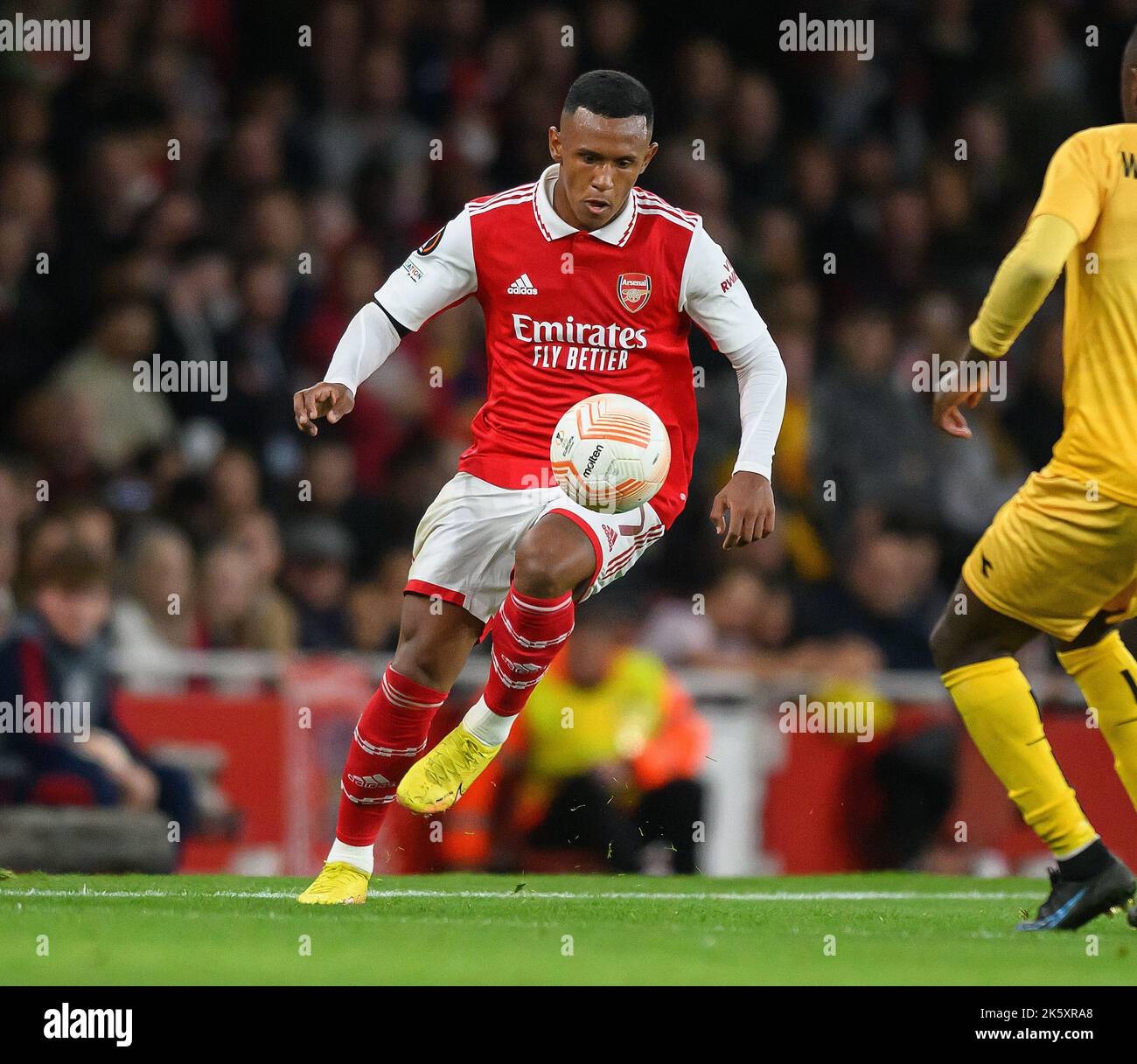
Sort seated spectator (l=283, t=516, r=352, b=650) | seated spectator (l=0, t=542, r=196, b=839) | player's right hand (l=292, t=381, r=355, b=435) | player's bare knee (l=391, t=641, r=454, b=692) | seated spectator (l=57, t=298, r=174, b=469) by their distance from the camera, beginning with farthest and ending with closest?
seated spectator (l=57, t=298, r=174, b=469) < seated spectator (l=283, t=516, r=352, b=650) < seated spectator (l=0, t=542, r=196, b=839) < player's bare knee (l=391, t=641, r=454, b=692) < player's right hand (l=292, t=381, r=355, b=435)

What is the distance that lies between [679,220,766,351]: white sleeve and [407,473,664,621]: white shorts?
21.8 inches

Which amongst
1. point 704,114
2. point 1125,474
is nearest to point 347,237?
point 704,114

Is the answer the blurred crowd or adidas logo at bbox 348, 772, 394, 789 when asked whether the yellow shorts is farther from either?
the blurred crowd

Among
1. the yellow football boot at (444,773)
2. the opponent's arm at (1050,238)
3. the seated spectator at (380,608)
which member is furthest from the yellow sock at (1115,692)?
the seated spectator at (380,608)

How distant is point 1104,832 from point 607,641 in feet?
7.48

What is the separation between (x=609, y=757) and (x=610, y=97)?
348cm

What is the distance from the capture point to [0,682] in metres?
7.84

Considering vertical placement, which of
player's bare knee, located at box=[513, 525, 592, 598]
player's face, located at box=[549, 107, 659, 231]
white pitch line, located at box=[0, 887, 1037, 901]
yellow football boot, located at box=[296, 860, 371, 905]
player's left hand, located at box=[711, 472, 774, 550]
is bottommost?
white pitch line, located at box=[0, 887, 1037, 901]

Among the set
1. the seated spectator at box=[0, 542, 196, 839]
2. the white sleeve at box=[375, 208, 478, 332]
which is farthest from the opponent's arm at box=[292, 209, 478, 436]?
the seated spectator at box=[0, 542, 196, 839]

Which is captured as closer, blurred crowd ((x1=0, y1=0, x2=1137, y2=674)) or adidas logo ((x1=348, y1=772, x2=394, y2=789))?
adidas logo ((x1=348, y1=772, x2=394, y2=789))

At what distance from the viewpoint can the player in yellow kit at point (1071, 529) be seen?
4.88 meters

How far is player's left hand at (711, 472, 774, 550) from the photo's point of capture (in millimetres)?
5332

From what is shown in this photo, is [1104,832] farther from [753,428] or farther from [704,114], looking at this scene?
[704,114]

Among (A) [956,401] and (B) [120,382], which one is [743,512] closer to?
(A) [956,401]
